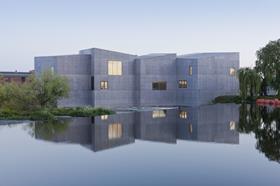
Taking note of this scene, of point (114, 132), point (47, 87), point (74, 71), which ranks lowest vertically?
point (114, 132)

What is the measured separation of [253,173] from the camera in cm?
879

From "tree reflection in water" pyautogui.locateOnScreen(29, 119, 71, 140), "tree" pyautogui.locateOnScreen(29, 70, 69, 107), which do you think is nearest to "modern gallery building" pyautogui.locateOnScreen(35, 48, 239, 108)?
"tree" pyautogui.locateOnScreen(29, 70, 69, 107)

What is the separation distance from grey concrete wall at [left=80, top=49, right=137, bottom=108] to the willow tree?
13.3m

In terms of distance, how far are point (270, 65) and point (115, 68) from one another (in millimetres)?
19545

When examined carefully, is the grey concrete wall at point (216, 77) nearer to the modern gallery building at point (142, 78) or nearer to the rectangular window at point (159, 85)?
the modern gallery building at point (142, 78)

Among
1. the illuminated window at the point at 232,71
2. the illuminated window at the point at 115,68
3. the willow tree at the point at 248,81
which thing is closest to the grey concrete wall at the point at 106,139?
the illuminated window at the point at 115,68

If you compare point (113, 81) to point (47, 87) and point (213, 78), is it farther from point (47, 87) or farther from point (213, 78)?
point (213, 78)

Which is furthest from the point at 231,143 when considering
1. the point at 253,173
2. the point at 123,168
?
the point at 123,168

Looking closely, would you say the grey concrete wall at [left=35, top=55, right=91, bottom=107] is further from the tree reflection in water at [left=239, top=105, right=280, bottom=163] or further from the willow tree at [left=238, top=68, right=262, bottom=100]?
the tree reflection in water at [left=239, top=105, right=280, bottom=163]

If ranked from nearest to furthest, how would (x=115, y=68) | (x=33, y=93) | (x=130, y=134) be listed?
1. (x=130, y=134)
2. (x=33, y=93)
3. (x=115, y=68)

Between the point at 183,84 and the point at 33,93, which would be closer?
the point at 33,93

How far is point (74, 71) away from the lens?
34500 mm

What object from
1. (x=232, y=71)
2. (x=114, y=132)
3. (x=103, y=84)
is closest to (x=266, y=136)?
(x=114, y=132)

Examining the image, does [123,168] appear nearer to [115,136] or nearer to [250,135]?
[115,136]
